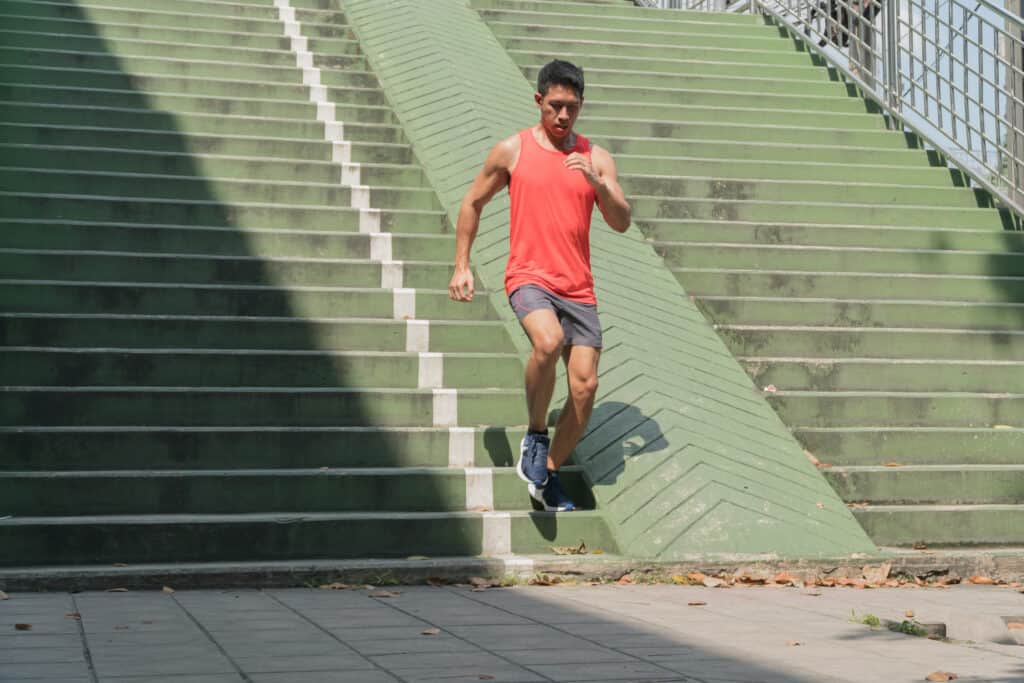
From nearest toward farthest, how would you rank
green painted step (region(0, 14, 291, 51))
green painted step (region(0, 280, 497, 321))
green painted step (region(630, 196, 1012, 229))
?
green painted step (region(0, 280, 497, 321)), green painted step (region(630, 196, 1012, 229)), green painted step (region(0, 14, 291, 51))

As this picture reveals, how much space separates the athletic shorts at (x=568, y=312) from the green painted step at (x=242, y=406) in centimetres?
119

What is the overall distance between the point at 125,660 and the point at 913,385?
18.0 feet

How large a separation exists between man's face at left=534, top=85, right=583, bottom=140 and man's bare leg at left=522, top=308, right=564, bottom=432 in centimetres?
81

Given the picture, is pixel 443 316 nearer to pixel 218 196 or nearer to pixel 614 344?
pixel 614 344

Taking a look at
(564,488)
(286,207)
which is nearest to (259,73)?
(286,207)

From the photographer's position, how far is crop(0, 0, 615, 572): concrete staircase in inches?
255

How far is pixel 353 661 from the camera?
4305 millimetres

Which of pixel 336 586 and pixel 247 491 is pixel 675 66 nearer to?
pixel 247 491

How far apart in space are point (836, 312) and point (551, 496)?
310 cm

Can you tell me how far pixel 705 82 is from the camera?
1273cm

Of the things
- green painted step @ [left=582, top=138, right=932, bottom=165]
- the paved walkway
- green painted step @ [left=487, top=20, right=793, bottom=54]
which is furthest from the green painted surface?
green painted step @ [left=487, top=20, right=793, bottom=54]

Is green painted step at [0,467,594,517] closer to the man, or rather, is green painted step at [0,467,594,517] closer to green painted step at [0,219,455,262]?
the man

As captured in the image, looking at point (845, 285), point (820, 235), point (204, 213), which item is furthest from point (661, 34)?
point (204, 213)

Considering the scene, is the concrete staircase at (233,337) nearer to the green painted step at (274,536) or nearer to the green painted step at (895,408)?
the green painted step at (274,536)
